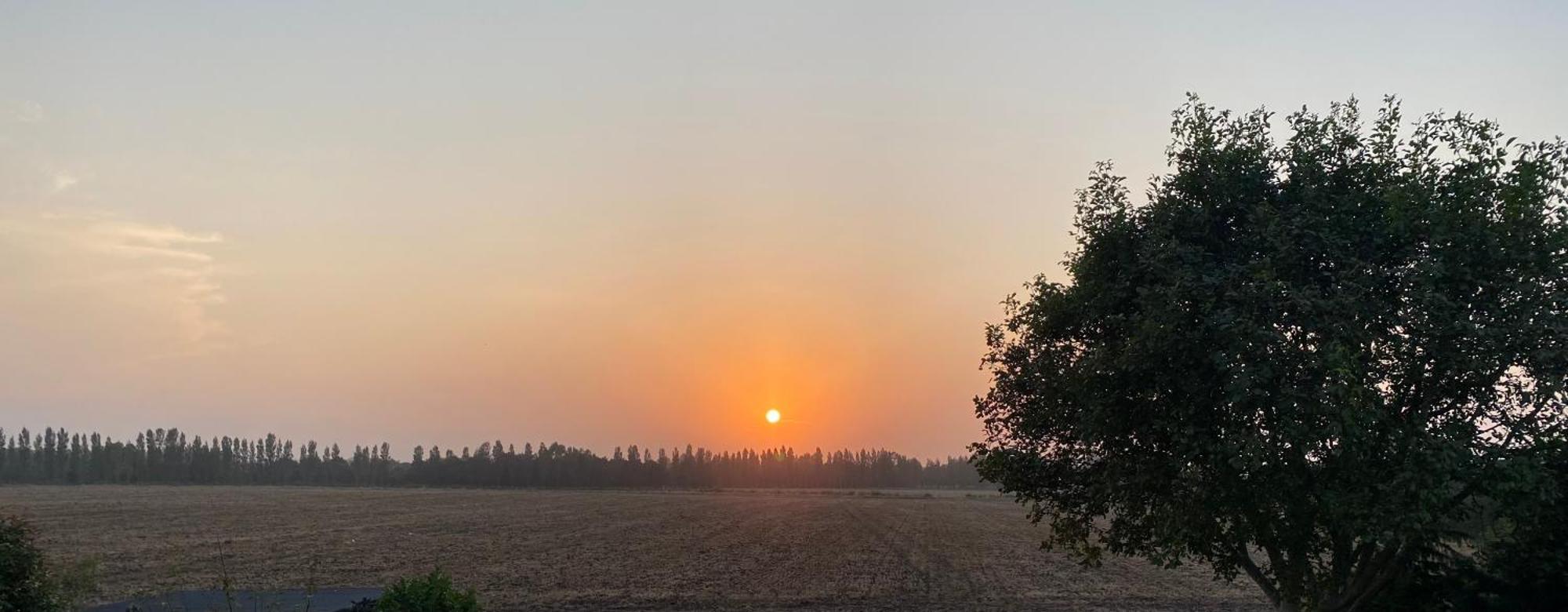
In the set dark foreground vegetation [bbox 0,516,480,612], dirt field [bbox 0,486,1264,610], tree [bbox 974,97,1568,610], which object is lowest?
dirt field [bbox 0,486,1264,610]

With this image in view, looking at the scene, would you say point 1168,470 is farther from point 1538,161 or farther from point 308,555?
point 308,555

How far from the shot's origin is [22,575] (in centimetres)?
1431

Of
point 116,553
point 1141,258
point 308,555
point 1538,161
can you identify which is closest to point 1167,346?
point 1141,258

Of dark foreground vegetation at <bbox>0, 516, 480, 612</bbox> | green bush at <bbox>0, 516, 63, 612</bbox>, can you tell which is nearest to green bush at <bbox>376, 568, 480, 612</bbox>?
dark foreground vegetation at <bbox>0, 516, 480, 612</bbox>

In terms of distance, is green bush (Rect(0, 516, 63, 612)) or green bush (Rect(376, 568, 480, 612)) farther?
green bush (Rect(0, 516, 63, 612))

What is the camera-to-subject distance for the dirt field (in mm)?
38250

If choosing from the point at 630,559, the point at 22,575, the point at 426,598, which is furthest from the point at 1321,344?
the point at 630,559

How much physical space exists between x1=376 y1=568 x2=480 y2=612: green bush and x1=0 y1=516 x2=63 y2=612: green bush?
18.6 feet

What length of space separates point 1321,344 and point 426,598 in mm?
12570

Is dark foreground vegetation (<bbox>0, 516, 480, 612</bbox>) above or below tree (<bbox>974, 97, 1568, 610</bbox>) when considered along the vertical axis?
below

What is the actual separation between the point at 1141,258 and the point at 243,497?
146161mm

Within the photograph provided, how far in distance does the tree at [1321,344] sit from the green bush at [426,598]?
9.76m

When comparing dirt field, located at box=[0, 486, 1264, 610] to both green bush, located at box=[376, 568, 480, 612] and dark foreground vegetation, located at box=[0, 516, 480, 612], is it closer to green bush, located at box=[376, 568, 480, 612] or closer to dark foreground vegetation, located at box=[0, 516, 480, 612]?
dark foreground vegetation, located at box=[0, 516, 480, 612]

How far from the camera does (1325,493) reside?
12.7 m
